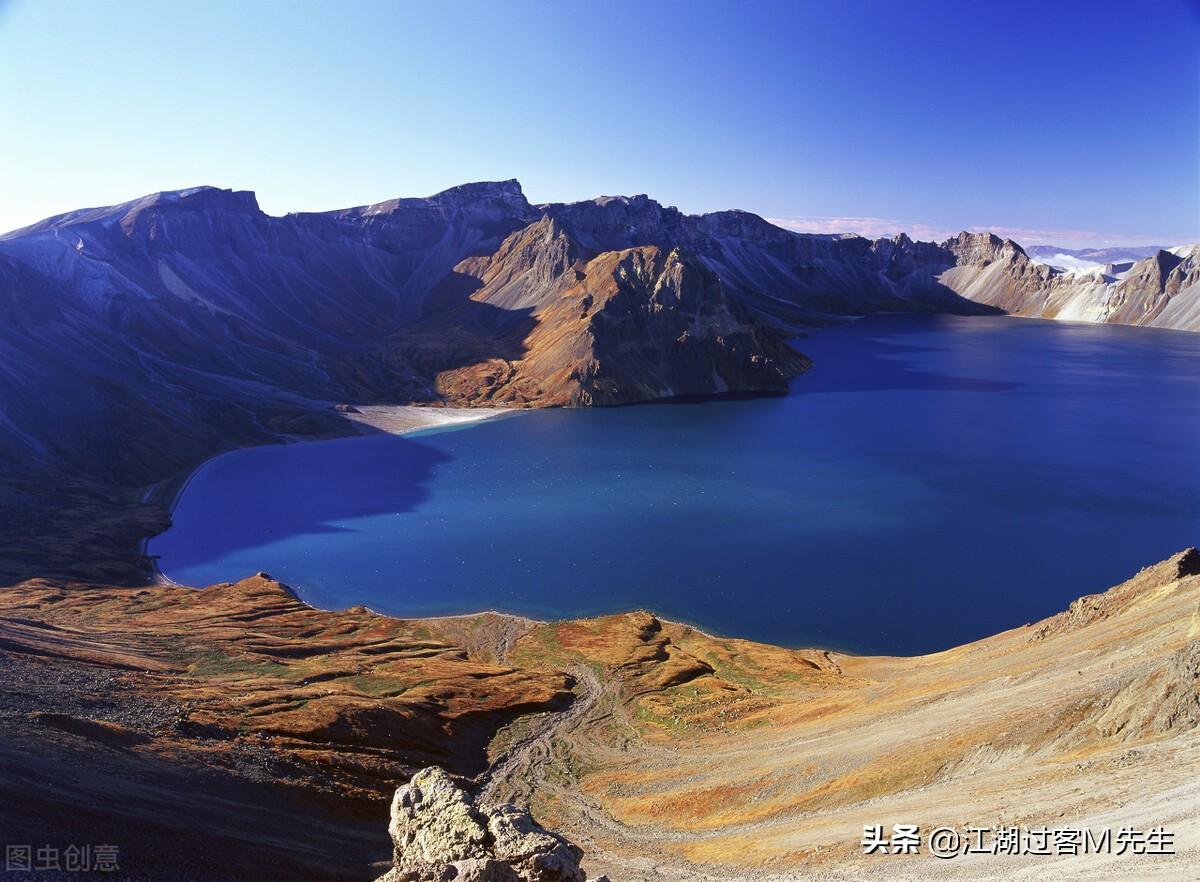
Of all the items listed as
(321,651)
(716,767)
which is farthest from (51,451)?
(716,767)

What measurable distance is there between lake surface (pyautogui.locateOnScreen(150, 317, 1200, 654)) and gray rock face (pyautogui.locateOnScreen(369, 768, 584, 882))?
3541 cm

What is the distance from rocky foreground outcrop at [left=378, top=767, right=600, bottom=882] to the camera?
1600 centimetres

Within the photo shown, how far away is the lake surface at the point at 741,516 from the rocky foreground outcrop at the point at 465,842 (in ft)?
116

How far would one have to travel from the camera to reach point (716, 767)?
3086cm

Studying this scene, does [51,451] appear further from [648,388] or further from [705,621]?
[648,388]

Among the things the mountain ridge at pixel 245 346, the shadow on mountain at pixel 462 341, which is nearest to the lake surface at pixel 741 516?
the mountain ridge at pixel 245 346

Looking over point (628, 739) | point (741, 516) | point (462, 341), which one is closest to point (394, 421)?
point (462, 341)

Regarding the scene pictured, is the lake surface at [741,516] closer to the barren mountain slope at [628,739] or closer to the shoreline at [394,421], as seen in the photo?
the shoreline at [394,421]

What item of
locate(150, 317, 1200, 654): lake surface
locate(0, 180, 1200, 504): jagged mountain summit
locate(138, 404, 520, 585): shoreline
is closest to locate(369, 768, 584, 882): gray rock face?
locate(150, 317, 1200, 654): lake surface

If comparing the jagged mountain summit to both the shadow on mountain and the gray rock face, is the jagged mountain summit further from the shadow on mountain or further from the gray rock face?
the gray rock face

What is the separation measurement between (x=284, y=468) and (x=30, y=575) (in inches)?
1628

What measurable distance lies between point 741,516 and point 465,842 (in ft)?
195

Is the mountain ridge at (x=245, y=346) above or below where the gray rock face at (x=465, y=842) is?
above

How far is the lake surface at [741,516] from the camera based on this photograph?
185ft
